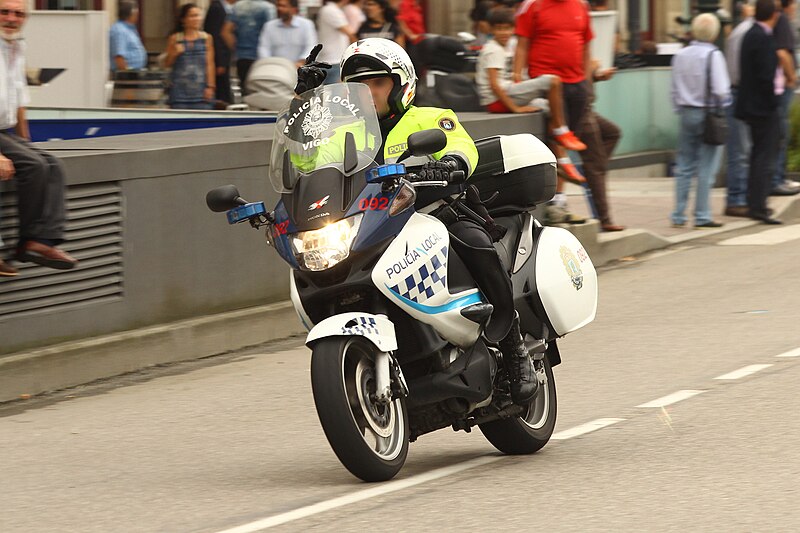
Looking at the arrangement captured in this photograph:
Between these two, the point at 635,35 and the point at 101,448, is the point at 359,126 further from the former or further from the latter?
the point at 635,35

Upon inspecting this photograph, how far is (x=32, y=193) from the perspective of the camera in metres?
9.03

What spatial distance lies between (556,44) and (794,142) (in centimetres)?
643

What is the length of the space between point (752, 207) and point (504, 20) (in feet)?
11.7

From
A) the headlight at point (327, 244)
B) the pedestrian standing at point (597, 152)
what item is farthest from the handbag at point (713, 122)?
the headlight at point (327, 244)

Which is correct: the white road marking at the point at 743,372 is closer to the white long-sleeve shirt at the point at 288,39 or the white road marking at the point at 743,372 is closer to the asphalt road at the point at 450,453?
the asphalt road at the point at 450,453

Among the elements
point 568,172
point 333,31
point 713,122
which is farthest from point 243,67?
point 568,172

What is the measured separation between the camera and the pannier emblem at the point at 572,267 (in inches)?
297

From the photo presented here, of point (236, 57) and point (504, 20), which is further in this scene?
point (236, 57)

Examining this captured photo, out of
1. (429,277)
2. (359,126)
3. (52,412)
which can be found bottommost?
(52,412)

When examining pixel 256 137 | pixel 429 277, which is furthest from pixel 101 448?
pixel 256 137

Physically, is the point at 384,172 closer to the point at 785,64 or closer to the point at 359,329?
the point at 359,329

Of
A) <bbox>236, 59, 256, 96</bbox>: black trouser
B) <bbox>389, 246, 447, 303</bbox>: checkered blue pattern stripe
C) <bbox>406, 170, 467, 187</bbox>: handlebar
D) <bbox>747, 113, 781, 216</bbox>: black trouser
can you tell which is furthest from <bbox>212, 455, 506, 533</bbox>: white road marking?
<bbox>236, 59, 256, 96</bbox>: black trouser

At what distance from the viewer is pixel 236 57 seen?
18.3 meters

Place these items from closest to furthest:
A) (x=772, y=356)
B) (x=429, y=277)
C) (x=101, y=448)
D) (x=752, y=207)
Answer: (x=429, y=277) → (x=101, y=448) → (x=772, y=356) → (x=752, y=207)
